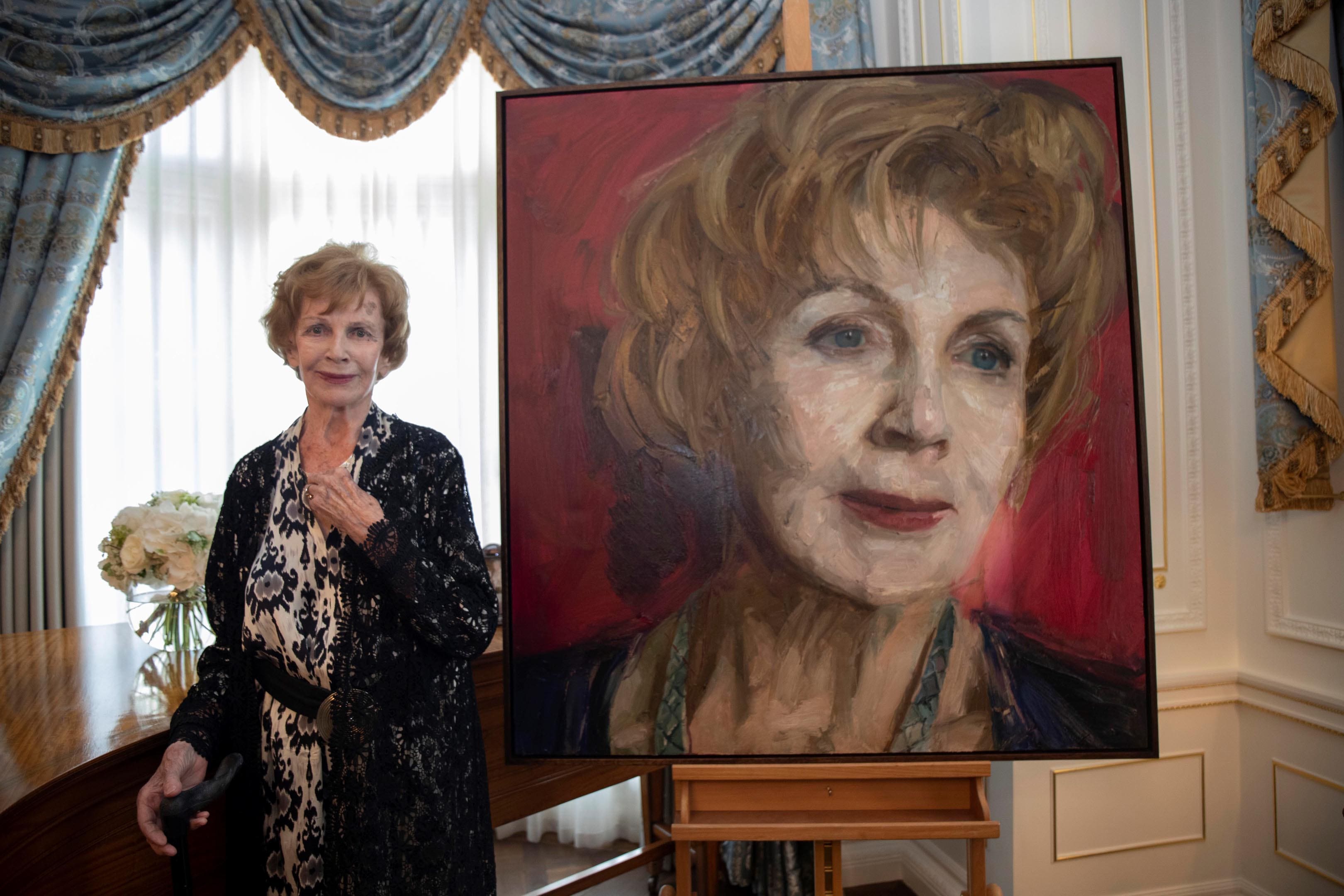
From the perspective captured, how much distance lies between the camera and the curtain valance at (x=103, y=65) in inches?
97.0

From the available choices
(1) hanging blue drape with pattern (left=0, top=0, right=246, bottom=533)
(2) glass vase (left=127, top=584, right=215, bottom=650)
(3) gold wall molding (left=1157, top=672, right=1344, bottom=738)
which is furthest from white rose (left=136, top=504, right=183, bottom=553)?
(3) gold wall molding (left=1157, top=672, right=1344, bottom=738)

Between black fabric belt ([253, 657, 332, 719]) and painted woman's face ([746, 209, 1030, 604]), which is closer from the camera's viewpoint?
black fabric belt ([253, 657, 332, 719])

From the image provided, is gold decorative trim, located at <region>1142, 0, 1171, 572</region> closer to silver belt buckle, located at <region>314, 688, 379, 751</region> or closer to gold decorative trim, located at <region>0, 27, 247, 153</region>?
silver belt buckle, located at <region>314, 688, 379, 751</region>

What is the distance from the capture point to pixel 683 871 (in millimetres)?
1744

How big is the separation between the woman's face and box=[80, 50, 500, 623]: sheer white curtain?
1401 mm

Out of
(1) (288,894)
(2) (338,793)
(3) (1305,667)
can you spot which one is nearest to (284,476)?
(2) (338,793)

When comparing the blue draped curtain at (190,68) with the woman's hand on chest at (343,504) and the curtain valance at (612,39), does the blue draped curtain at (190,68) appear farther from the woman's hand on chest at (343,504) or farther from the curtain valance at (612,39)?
the woman's hand on chest at (343,504)

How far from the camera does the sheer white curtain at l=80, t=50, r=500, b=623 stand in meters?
2.85

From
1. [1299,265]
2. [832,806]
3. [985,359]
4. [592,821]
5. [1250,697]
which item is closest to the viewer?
[985,359]

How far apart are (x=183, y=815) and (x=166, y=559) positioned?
82 cm

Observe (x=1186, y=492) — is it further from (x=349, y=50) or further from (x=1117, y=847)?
(x=349, y=50)

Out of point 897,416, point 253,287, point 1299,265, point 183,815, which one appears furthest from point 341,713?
point 1299,265

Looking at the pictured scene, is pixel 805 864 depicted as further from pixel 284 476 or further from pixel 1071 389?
pixel 284 476

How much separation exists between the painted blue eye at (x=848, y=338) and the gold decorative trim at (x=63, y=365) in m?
2.42
